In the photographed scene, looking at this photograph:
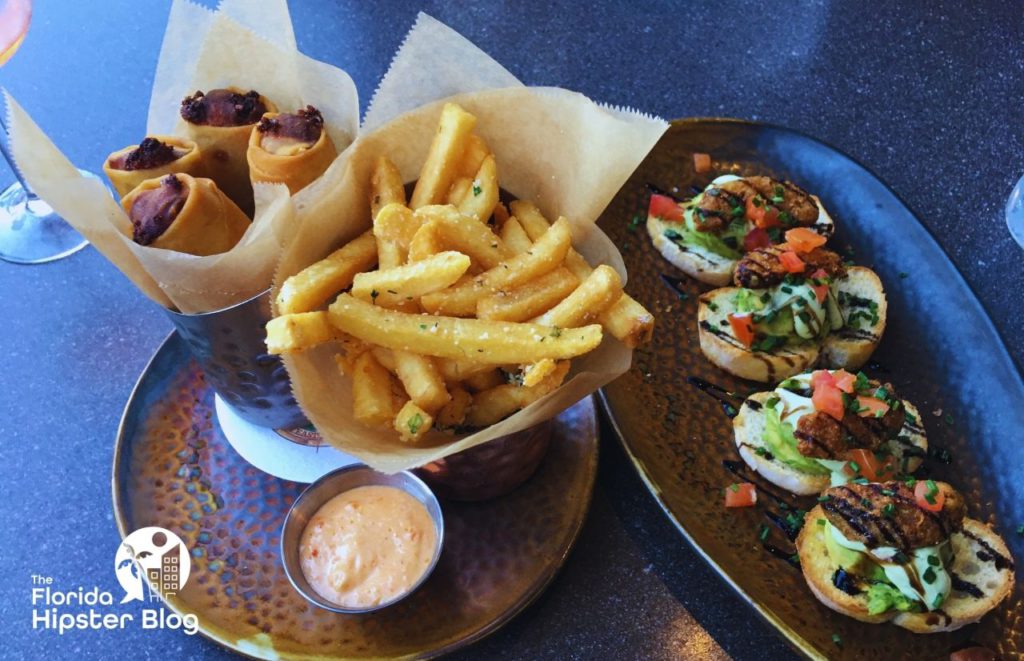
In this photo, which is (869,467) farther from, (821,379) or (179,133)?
(179,133)

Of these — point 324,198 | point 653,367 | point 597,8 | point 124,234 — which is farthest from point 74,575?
point 597,8

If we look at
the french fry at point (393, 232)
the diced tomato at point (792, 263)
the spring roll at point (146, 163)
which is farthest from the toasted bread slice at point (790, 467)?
the spring roll at point (146, 163)

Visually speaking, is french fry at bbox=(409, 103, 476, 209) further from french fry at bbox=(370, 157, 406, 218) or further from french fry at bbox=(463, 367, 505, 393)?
french fry at bbox=(463, 367, 505, 393)

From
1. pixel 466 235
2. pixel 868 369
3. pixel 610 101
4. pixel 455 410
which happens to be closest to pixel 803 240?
pixel 868 369

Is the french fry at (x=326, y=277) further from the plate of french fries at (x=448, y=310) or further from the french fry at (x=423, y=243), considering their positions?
the french fry at (x=423, y=243)

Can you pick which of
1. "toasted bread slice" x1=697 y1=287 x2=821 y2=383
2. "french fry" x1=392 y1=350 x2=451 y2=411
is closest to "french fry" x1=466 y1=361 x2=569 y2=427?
"french fry" x1=392 y1=350 x2=451 y2=411

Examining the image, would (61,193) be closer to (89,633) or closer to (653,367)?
(89,633)
